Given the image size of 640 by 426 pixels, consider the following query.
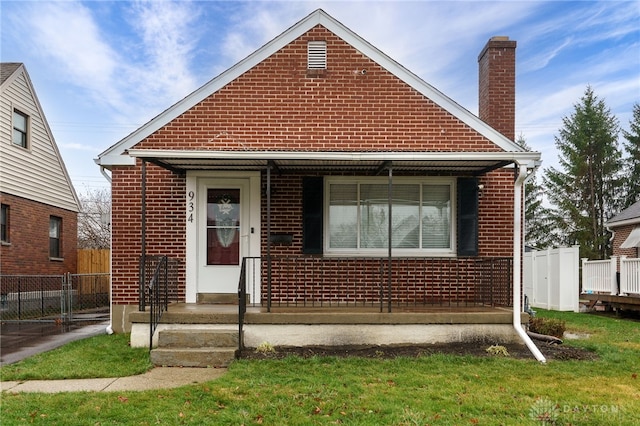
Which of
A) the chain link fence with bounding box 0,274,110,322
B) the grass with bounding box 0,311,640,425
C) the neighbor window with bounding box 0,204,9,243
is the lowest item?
the chain link fence with bounding box 0,274,110,322

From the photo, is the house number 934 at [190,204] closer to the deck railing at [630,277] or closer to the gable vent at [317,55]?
the gable vent at [317,55]

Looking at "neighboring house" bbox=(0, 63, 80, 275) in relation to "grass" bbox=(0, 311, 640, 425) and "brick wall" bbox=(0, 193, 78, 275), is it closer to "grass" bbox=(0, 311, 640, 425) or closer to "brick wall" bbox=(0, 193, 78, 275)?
"brick wall" bbox=(0, 193, 78, 275)

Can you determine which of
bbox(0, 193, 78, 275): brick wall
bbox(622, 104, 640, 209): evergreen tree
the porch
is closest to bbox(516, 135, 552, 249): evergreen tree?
bbox(622, 104, 640, 209): evergreen tree

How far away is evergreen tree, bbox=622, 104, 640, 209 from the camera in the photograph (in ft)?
102

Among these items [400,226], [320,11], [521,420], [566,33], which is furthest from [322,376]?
[566,33]

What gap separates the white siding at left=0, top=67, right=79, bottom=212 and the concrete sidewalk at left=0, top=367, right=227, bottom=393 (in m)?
9.69

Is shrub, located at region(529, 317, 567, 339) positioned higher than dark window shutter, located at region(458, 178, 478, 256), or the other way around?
dark window shutter, located at region(458, 178, 478, 256)

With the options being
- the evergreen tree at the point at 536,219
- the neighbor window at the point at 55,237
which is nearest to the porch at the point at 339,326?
the neighbor window at the point at 55,237

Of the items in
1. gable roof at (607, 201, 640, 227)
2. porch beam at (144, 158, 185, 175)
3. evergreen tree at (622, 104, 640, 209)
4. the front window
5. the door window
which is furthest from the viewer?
evergreen tree at (622, 104, 640, 209)

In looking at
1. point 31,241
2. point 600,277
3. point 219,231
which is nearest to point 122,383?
point 219,231

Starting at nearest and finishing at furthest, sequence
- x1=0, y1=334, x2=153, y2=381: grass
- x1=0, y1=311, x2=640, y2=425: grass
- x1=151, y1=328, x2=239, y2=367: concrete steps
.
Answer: x1=0, y1=311, x2=640, y2=425: grass < x1=0, y1=334, x2=153, y2=381: grass < x1=151, y1=328, x2=239, y2=367: concrete steps

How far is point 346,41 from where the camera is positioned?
853 cm

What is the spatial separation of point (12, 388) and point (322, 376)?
3.48 m

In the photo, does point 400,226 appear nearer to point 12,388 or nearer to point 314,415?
point 314,415
